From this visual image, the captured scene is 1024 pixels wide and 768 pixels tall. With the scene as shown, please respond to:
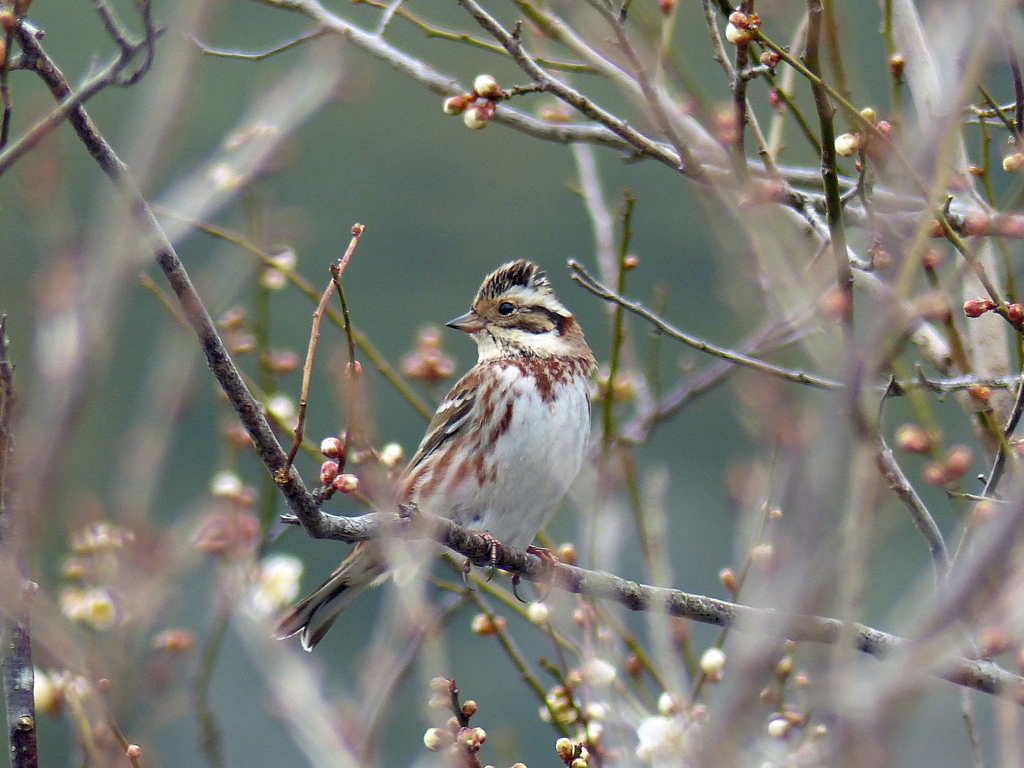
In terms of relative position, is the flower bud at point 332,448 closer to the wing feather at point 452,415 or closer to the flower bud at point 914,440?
the flower bud at point 914,440

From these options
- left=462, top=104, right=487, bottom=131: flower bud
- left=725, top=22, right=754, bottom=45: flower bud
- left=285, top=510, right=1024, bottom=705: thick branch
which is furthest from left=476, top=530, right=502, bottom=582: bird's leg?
left=725, top=22, right=754, bottom=45: flower bud

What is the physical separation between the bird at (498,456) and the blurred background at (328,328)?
20cm

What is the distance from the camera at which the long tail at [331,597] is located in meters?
4.26

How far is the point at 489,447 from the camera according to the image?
4430 mm

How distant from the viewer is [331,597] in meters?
4.38

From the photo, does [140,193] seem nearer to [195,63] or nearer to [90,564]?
[195,63]

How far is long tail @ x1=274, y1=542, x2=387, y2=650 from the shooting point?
4262 mm

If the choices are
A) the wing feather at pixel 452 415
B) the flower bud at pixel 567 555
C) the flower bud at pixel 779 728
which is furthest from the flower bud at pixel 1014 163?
the wing feather at pixel 452 415

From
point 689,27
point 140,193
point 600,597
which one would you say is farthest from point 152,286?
point 689,27

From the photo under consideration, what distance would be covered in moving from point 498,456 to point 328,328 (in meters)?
8.92

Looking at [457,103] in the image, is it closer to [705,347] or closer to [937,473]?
[705,347]

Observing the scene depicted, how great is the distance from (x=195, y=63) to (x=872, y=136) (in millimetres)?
1596

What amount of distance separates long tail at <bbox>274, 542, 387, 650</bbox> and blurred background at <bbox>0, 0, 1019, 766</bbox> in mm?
267

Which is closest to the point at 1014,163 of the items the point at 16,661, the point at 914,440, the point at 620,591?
the point at 914,440
